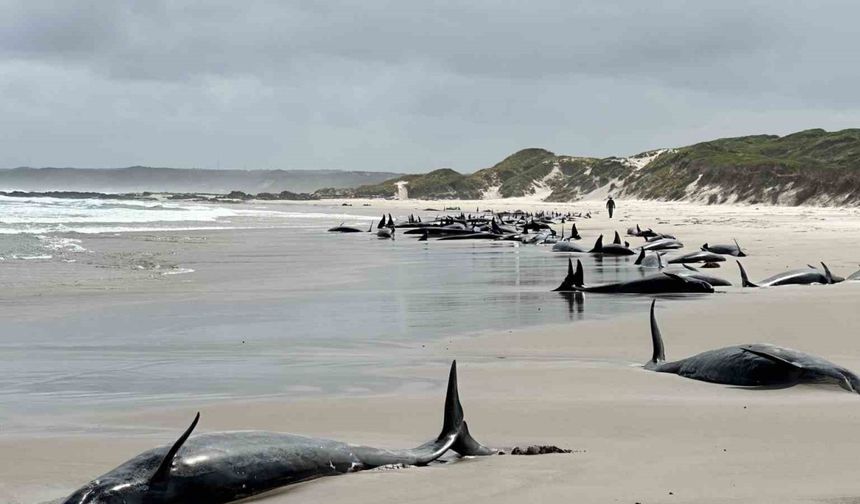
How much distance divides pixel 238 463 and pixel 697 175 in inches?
2595

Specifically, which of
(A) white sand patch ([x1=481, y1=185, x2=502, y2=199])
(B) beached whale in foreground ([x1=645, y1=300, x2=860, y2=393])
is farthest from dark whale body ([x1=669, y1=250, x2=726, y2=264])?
(A) white sand patch ([x1=481, y1=185, x2=502, y2=199])

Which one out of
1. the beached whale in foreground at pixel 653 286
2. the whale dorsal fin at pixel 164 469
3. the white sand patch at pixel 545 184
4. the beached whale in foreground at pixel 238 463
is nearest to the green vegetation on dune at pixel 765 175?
the white sand patch at pixel 545 184

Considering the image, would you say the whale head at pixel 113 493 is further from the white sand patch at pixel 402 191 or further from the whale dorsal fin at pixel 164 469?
the white sand patch at pixel 402 191

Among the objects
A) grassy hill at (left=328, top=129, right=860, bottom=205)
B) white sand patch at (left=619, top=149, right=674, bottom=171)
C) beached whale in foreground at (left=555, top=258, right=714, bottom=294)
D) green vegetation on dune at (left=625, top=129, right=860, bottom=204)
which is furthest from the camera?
white sand patch at (left=619, top=149, right=674, bottom=171)

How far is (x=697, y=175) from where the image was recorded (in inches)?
2640

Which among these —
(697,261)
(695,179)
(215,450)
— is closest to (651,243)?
(697,261)

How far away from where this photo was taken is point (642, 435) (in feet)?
16.6

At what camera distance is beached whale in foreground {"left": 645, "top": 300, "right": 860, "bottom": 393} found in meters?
6.16

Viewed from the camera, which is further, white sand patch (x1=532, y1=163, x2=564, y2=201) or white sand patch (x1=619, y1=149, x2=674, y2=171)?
white sand patch (x1=532, y1=163, x2=564, y2=201)

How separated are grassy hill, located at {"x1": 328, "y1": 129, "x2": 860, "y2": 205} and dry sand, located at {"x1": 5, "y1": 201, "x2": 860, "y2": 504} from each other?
39.5 metres

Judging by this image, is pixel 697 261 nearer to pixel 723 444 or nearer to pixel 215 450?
pixel 723 444

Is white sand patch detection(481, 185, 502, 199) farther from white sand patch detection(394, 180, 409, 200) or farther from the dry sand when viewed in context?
the dry sand

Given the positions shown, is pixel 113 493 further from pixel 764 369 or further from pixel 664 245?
pixel 664 245

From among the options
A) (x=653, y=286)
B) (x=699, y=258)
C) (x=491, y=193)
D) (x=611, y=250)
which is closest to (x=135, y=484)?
(x=653, y=286)
